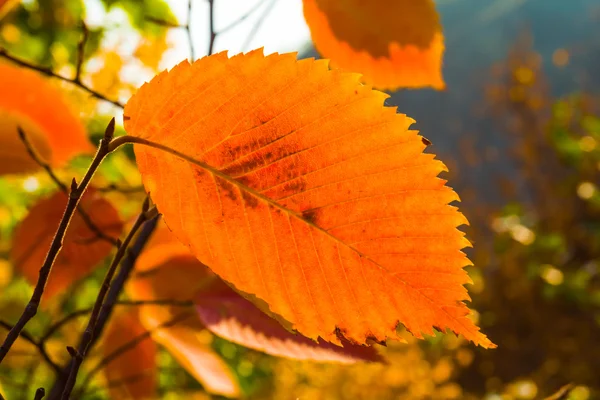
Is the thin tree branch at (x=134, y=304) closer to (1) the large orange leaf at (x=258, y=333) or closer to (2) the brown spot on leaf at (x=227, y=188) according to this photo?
(1) the large orange leaf at (x=258, y=333)

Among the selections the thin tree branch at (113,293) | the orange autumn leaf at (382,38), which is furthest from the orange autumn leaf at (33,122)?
the orange autumn leaf at (382,38)

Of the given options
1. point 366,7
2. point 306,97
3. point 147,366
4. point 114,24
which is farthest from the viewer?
point 114,24

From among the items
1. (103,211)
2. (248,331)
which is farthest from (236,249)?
(103,211)

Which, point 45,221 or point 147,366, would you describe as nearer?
point 45,221

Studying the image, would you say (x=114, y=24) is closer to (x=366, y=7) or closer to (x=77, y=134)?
(x=77, y=134)

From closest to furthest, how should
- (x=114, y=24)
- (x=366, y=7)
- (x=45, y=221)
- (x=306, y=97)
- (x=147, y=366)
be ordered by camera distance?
(x=306, y=97), (x=366, y=7), (x=45, y=221), (x=147, y=366), (x=114, y=24)

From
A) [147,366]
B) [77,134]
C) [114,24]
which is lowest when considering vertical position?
[147,366]

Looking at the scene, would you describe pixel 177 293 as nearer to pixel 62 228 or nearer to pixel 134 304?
pixel 134 304

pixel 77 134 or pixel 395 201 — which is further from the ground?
pixel 77 134
